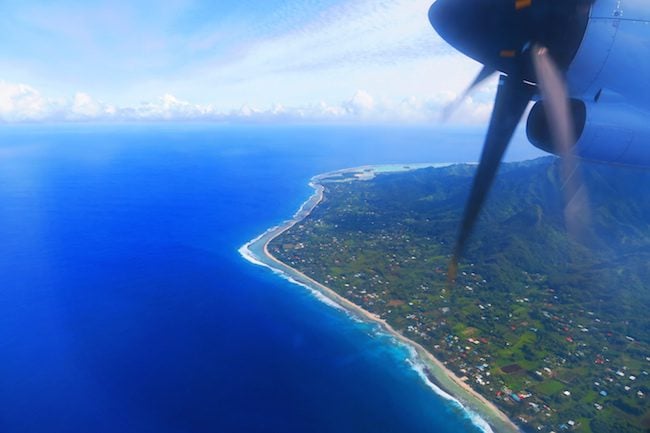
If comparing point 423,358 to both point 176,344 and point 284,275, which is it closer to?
point 176,344

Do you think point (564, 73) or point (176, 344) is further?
point (176, 344)

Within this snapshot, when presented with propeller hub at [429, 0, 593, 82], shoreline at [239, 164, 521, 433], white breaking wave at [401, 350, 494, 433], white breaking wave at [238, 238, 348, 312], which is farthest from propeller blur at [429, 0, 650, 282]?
white breaking wave at [238, 238, 348, 312]

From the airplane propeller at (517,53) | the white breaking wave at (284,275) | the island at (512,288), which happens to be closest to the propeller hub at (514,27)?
the airplane propeller at (517,53)

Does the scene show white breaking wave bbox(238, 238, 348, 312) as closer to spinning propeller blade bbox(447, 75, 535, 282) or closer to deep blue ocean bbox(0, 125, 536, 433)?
deep blue ocean bbox(0, 125, 536, 433)

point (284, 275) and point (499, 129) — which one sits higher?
point (499, 129)

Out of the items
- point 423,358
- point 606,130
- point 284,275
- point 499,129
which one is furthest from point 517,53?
point 284,275

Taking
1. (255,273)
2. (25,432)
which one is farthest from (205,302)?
(25,432)
